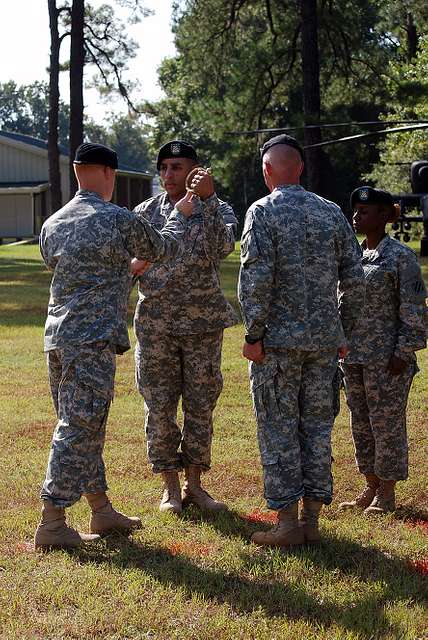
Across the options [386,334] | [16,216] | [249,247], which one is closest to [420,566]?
[386,334]

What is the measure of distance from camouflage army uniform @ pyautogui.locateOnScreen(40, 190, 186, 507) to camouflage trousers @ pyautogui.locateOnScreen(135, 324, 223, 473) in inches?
26.6

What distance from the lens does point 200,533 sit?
543 centimetres

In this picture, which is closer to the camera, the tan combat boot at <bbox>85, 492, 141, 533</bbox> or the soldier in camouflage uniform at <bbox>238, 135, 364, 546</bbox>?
the soldier in camouflage uniform at <bbox>238, 135, 364, 546</bbox>

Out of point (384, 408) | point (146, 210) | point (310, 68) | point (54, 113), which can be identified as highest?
point (310, 68)

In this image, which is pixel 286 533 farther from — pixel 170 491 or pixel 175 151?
pixel 175 151

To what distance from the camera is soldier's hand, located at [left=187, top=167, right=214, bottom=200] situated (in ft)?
17.9

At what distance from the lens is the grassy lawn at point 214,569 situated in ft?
13.6

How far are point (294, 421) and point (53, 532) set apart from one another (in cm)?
123

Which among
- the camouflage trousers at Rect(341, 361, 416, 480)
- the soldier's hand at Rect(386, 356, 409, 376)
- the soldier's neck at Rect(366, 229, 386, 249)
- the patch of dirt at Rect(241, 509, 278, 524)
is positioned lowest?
the patch of dirt at Rect(241, 509, 278, 524)

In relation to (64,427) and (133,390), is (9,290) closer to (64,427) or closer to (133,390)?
(133,390)

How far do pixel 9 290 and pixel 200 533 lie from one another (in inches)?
638

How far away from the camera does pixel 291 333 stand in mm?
4988

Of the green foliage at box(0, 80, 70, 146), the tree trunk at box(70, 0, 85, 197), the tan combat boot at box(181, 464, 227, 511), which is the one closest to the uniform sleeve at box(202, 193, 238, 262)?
the tan combat boot at box(181, 464, 227, 511)

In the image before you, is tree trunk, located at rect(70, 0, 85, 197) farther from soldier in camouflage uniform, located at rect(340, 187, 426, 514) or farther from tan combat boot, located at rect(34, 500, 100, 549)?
tan combat boot, located at rect(34, 500, 100, 549)
